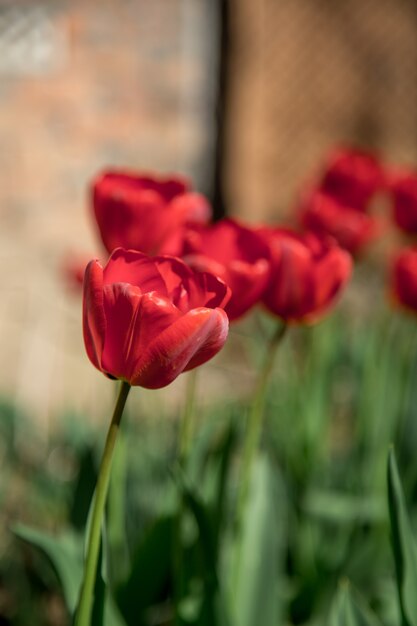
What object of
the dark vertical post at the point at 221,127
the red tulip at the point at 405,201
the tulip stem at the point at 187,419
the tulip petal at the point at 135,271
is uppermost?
the tulip petal at the point at 135,271

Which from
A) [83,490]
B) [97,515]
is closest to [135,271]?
[97,515]

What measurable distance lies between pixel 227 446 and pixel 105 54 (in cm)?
287

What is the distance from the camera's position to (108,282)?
640mm

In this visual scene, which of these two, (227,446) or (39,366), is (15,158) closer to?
(39,366)

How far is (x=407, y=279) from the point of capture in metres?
1.17

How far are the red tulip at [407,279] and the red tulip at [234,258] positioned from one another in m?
0.36

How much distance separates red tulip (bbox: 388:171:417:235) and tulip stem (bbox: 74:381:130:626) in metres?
1.01

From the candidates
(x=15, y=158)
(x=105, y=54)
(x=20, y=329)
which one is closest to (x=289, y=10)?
(x=105, y=54)

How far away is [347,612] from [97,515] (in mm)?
264

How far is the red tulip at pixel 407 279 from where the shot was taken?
3.81 feet

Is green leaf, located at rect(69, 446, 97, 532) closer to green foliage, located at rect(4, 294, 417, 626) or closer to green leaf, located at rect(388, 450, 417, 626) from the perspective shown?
green foliage, located at rect(4, 294, 417, 626)

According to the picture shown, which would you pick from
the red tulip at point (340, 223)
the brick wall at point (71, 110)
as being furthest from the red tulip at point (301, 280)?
the brick wall at point (71, 110)

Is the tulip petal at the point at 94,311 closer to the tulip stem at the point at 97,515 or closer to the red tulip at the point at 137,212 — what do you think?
the tulip stem at the point at 97,515

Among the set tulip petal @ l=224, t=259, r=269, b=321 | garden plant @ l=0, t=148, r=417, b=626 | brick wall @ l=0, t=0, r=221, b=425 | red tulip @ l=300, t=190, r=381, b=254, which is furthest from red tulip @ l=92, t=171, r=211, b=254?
brick wall @ l=0, t=0, r=221, b=425
